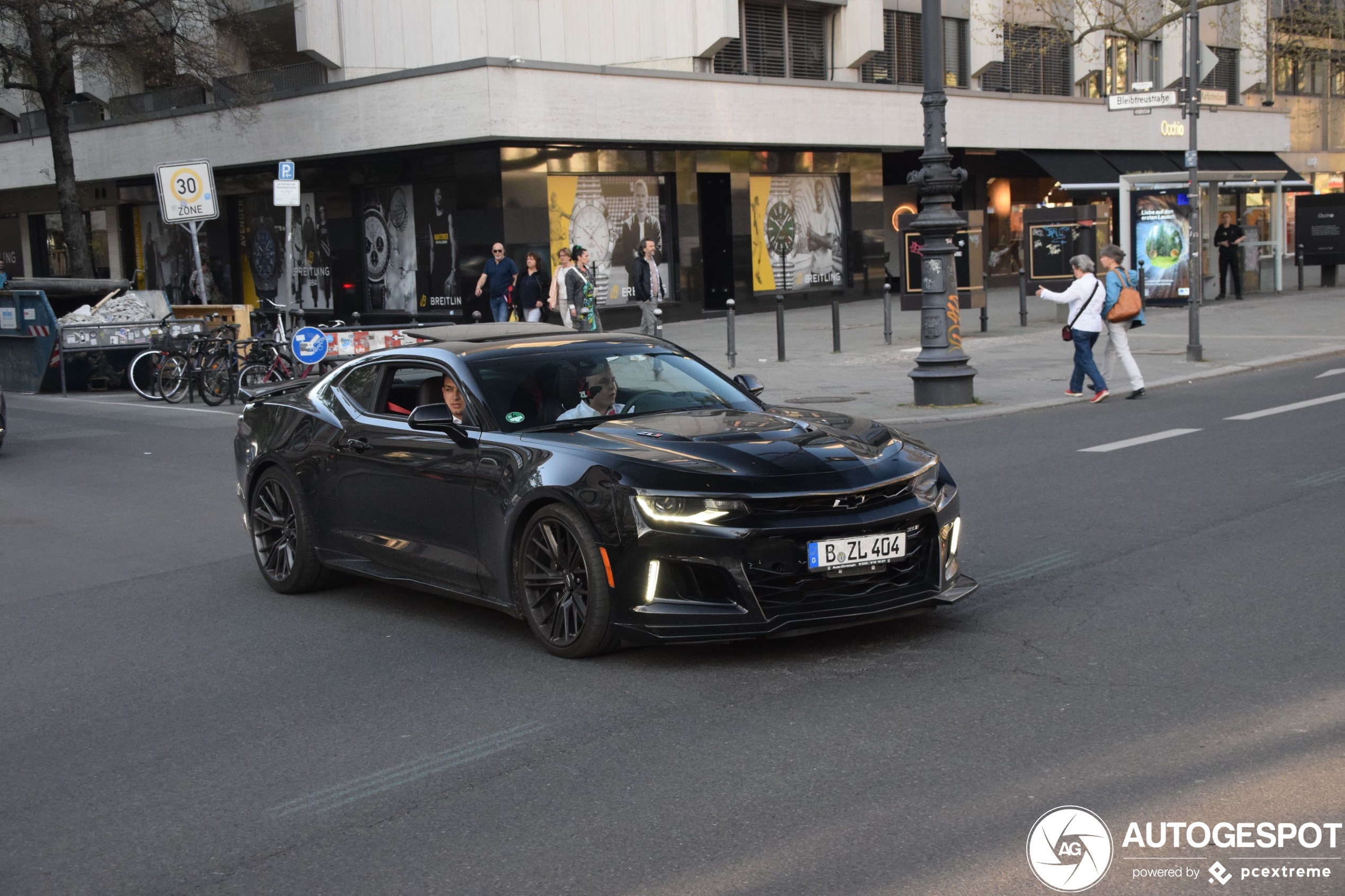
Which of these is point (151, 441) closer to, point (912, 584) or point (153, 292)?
point (153, 292)

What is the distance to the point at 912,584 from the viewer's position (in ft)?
21.0

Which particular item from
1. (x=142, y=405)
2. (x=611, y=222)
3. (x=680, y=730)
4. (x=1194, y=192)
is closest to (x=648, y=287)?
(x=142, y=405)

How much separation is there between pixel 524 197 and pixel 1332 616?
25251mm

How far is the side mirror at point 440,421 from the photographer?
691cm

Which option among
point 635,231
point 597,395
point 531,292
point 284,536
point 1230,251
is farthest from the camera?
point 635,231

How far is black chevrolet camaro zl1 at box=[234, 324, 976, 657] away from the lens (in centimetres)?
605

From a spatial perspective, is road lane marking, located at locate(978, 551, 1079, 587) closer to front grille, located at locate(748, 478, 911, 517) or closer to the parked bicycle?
front grille, located at locate(748, 478, 911, 517)

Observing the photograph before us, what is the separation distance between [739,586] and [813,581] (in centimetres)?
33

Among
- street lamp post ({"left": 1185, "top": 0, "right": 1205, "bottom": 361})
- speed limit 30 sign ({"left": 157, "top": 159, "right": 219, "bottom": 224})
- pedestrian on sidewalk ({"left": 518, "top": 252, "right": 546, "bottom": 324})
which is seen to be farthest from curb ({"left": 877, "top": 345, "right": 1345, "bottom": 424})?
speed limit 30 sign ({"left": 157, "top": 159, "right": 219, "bottom": 224})

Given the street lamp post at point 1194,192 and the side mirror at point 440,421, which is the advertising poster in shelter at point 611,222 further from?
the side mirror at point 440,421

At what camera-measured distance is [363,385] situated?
→ 26.2 ft

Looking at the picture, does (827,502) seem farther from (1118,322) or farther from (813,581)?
(1118,322)

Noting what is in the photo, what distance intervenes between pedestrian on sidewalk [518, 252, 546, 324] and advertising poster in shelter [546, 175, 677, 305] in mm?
9134

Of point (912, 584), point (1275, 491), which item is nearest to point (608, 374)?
point (912, 584)
